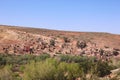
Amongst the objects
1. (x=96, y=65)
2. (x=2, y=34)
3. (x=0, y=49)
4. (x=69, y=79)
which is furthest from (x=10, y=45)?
(x=69, y=79)

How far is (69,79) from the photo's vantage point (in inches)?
792

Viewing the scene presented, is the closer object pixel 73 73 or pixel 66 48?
pixel 73 73

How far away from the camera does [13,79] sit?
2158cm

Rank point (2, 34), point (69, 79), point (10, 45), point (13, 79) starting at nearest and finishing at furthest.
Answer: point (69, 79)
point (13, 79)
point (10, 45)
point (2, 34)

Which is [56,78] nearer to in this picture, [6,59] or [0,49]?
[6,59]

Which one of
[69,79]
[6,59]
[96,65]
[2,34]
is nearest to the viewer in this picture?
[69,79]

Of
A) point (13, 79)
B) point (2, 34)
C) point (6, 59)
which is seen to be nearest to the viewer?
point (13, 79)

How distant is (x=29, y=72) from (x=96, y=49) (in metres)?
26.7

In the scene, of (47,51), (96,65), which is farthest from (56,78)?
(47,51)

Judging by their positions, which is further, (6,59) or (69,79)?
(6,59)

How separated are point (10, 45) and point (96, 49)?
44.2ft

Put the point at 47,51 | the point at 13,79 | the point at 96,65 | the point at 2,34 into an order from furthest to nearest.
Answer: the point at 2,34
the point at 47,51
the point at 96,65
the point at 13,79

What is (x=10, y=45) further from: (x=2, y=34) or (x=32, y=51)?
(x=2, y=34)

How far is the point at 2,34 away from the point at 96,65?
3611cm
